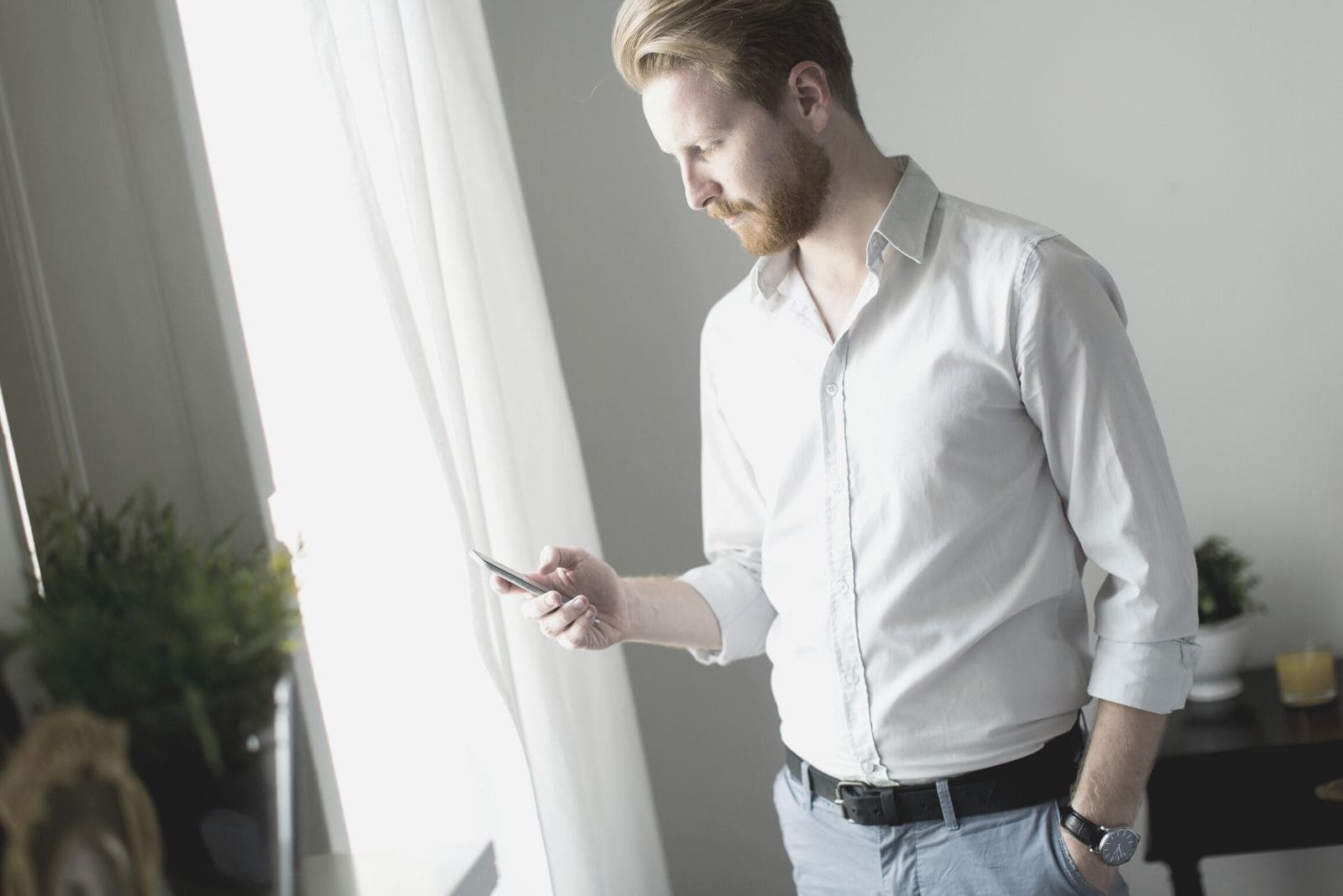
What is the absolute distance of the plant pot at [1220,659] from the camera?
180 centimetres

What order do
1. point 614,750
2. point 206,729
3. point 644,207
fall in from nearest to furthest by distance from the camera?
point 206,729, point 614,750, point 644,207

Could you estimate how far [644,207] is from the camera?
2.03m

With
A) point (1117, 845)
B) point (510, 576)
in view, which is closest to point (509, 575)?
point (510, 576)

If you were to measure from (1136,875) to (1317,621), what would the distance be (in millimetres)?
530

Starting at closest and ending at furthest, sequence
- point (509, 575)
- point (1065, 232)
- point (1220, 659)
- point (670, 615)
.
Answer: point (509, 575), point (670, 615), point (1220, 659), point (1065, 232)

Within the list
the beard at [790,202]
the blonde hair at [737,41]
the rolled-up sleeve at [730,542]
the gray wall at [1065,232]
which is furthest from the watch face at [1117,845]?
the gray wall at [1065,232]

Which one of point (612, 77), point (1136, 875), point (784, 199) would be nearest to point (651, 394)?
point (612, 77)

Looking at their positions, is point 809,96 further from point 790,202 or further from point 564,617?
point 564,617

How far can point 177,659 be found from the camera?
0.54 meters

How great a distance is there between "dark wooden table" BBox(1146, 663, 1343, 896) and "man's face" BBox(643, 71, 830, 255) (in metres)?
0.98

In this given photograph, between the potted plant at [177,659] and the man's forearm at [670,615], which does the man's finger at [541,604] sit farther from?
the potted plant at [177,659]

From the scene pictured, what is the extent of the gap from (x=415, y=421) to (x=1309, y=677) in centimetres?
141

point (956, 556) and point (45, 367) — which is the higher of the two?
point (45, 367)

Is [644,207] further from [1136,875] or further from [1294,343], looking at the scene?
[1136,875]
